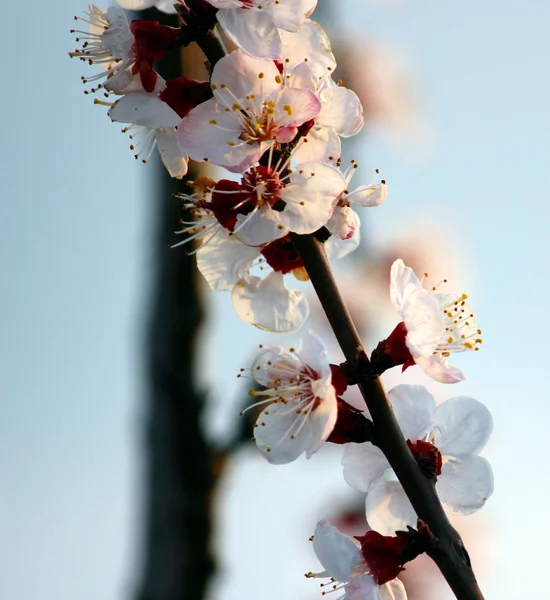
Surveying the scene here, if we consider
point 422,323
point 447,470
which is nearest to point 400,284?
point 422,323

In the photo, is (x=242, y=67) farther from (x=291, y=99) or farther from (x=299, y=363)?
Answer: (x=299, y=363)

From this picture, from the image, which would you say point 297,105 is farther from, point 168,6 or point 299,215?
point 168,6

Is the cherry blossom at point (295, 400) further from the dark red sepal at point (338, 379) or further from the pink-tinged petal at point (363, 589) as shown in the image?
the pink-tinged petal at point (363, 589)

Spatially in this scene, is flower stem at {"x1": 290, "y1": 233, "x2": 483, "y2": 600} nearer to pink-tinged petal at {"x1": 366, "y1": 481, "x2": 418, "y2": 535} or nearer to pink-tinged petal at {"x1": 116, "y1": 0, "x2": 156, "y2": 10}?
pink-tinged petal at {"x1": 366, "y1": 481, "x2": 418, "y2": 535}

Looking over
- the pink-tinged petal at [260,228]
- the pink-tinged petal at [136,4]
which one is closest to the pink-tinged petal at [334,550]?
the pink-tinged petal at [260,228]

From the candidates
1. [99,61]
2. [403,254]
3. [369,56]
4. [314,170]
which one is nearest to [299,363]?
[314,170]

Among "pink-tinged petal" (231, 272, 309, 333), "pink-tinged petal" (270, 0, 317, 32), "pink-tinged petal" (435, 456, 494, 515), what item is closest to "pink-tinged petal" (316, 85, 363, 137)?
"pink-tinged petal" (270, 0, 317, 32)
